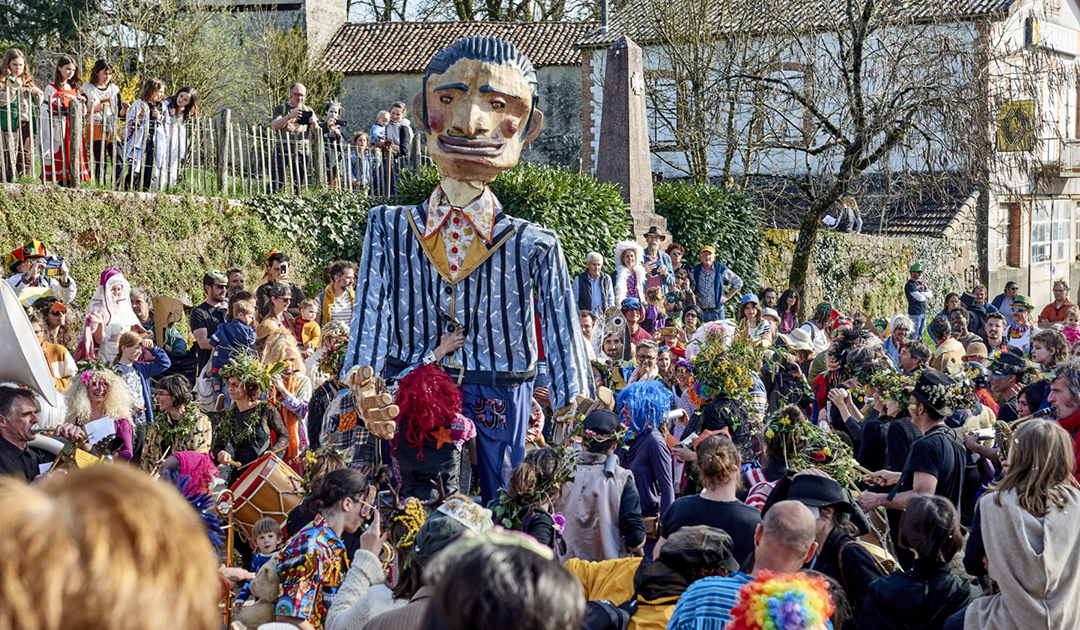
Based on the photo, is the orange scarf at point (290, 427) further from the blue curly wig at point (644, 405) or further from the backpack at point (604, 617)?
the backpack at point (604, 617)

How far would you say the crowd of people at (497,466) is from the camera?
192 cm

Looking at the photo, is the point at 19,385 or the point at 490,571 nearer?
the point at 490,571

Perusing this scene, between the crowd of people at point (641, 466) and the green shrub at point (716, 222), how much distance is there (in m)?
8.23

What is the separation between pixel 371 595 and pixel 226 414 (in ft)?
11.1

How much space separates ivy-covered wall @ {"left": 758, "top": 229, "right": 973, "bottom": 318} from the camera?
19062 millimetres

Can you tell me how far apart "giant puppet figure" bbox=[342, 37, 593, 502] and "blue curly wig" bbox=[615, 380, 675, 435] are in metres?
0.33

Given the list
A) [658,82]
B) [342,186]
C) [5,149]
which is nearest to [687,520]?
[5,149]

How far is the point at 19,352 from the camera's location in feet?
15.0

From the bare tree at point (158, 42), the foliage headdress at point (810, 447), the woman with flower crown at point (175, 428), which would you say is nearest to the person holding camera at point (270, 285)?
the woman with flower crown at point (175, 428)

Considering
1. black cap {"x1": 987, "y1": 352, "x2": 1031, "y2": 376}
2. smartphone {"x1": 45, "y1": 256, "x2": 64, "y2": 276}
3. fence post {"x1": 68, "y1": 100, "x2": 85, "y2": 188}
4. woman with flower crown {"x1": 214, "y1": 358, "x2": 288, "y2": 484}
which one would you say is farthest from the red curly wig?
fence post {"x1": 68, "y1": 100, "x2": 85, "y2": 188}

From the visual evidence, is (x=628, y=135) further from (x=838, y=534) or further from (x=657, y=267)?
(x=838, y=534)

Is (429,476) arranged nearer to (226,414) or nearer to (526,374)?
(526,374)

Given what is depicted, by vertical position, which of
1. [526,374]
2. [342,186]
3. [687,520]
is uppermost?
[342,186]

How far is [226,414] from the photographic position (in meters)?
6.47
